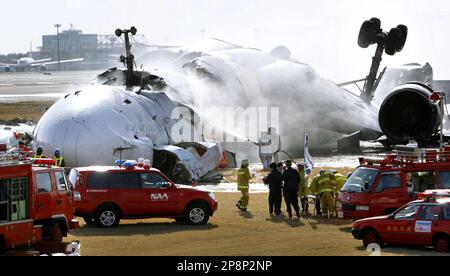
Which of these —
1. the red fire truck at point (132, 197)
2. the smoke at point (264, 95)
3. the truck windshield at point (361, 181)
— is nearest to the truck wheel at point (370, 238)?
the truck windshield at point (361, 181)

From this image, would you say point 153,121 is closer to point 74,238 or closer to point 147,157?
point 147,157

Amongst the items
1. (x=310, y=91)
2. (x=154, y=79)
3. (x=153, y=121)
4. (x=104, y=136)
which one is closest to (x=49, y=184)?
(x=104, y=136)

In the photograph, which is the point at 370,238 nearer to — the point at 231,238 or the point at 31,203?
the point at 231,238

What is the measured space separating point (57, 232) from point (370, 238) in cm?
599

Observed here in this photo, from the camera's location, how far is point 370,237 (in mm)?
19000

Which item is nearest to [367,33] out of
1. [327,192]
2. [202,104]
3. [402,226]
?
[202,104]

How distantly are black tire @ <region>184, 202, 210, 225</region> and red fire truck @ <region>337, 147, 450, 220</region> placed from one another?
314cm

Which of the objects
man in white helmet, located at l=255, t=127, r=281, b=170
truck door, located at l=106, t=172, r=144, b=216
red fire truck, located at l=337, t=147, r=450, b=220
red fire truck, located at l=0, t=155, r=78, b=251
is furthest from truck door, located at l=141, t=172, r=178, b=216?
man in white helmet, located at l=255, t=127, r=281, b=170

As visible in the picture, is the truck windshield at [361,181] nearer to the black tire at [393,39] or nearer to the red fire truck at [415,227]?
the red fire truck at [415,227]

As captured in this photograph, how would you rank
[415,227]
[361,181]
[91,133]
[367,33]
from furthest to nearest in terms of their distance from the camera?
[367,33]
[91,133]
[361,181]
[415,227]

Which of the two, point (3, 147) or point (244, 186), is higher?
point (3, 147)

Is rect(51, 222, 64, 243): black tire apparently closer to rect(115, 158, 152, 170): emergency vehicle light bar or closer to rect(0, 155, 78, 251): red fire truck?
rect(0, 155, 78, 251): red fire truck

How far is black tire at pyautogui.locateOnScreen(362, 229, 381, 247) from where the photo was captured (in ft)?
62.0
